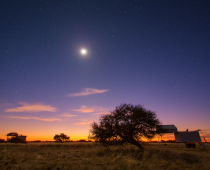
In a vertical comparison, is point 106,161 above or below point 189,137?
above

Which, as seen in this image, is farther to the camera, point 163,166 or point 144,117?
point 144,117

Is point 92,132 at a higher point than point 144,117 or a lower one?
lower

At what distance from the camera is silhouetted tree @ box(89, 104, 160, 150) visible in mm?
22375

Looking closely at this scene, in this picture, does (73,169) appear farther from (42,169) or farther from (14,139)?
(14,139)

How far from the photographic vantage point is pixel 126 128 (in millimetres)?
22219

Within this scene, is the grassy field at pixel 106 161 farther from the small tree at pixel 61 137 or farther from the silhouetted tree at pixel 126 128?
the small tree at pixel 61 137

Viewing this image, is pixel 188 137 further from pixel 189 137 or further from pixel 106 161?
pixel 106 161

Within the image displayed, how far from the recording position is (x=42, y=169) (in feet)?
33.5

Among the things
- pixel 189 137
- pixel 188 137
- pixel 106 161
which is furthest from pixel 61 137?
pixel 106 161

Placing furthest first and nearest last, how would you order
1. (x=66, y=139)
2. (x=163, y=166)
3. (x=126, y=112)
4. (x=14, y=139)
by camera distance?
(x=66, y=139)
(x=14, y=139)
(x=126, y=112)
(x=163, y=166)

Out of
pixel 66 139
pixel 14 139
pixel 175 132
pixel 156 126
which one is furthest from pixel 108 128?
pixel 66 139

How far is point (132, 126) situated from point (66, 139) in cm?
10467

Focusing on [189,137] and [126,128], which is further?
[189,137]

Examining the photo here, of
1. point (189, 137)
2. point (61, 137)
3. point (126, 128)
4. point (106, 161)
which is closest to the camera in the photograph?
point (106, 161)
